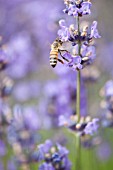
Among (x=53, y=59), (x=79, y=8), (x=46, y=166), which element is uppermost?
(x=79, y=8)

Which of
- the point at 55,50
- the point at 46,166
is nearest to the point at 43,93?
the point at 55,50

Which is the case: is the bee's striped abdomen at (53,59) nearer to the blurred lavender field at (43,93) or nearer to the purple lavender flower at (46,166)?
the blurred lavender field at (43,93)

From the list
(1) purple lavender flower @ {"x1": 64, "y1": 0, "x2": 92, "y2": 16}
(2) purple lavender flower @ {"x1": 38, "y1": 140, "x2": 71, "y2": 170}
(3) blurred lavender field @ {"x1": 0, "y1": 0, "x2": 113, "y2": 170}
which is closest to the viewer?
(1) purple lavender flower @ {"x1": 64, "y1": 0, "x2": 92, "y2": 16}

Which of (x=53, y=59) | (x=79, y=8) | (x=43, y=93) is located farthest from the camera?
(x=43, y=93)

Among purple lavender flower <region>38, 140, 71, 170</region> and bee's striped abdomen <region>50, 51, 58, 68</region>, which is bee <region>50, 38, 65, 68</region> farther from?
purple lavender flower <region>38, 140, 71, 170</region>

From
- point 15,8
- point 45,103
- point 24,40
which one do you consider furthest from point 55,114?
point 15,8

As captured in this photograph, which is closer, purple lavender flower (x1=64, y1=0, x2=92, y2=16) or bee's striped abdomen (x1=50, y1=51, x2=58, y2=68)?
purple lavender flower (x1=64, y1=0, x2=92, y2=16)

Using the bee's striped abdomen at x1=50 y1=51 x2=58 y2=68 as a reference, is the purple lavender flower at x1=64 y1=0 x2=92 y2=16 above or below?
above

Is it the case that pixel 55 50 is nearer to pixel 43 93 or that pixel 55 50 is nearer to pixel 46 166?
pixel 46 166

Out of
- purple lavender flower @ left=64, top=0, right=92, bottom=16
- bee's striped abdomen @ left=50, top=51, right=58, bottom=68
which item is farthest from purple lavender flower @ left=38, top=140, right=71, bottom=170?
purple lavender flower @ left=64, top=0, right=92, bottom=16

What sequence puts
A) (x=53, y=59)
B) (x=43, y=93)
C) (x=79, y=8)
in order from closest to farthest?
→ (x=79, y=8) → (x=53, y=59) → (x=43, y=93)

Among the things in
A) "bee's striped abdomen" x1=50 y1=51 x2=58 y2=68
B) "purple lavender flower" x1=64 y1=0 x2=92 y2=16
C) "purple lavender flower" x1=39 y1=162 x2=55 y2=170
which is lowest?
"purple lavender flower" x1=39 y1=162 x2=55 y2=170
